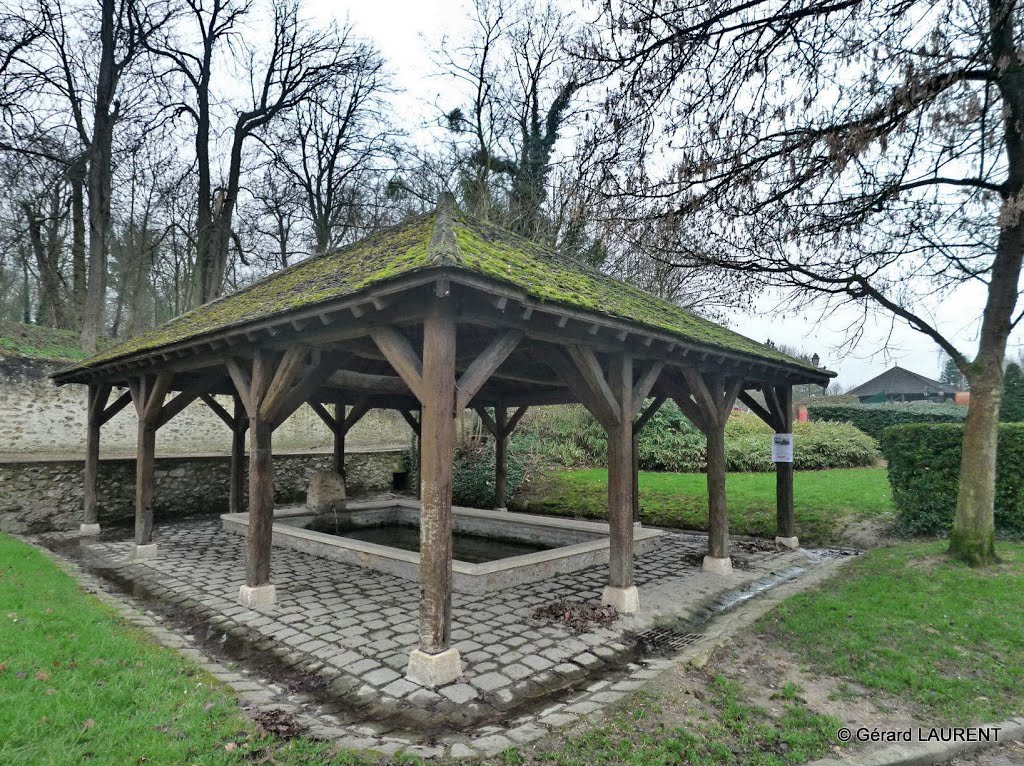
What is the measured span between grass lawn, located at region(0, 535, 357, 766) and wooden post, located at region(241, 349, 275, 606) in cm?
107

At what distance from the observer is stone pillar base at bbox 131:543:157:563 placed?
7.11 m

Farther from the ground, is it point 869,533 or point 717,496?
point 717,496

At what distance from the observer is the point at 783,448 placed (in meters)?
7.65

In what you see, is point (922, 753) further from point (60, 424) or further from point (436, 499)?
point (60, 424)

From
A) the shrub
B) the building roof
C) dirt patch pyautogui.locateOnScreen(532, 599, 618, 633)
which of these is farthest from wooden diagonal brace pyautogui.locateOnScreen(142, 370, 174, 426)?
the building roof

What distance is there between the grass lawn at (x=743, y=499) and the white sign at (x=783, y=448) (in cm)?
182

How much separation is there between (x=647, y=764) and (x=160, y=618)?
4.41 meters

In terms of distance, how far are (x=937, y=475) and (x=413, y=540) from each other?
25.5 feet

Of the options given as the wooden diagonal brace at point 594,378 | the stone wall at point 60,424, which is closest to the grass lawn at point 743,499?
the wooden diagonal brace at point 594,378

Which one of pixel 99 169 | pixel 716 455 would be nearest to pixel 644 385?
pixel 716 455

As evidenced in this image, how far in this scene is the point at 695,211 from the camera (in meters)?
5.96

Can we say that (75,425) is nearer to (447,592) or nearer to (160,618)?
(160,618)

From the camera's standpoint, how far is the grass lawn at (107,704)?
2627mm

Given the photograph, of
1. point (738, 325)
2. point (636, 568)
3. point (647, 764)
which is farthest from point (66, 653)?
point (738, 325)
